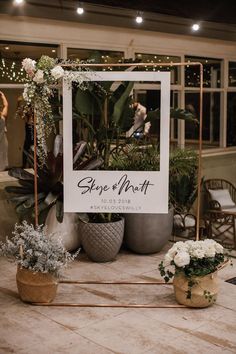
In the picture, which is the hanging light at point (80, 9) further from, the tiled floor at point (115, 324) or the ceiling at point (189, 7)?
the tiled floor at point (115, 324)

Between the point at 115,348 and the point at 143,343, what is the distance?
0.21 metres

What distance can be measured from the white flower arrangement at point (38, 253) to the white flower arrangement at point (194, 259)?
2.78 feet

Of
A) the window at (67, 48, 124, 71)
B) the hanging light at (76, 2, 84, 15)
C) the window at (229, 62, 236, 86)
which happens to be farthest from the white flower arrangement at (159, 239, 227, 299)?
the window at (229, 62, 236, 86)

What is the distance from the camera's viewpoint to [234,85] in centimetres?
934

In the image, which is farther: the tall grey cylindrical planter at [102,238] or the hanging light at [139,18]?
the hanging light at [139,18]

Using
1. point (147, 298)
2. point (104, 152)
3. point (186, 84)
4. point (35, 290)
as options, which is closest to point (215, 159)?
point (186, 84)

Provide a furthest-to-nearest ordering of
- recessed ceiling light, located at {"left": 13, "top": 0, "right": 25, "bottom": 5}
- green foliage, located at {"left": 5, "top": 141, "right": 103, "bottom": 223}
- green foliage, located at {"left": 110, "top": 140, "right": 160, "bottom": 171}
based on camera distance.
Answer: recessed ceiling light, located at {"left": 13, "top": 0, "right": 25, "bottom": 5} → green foliage, located at {"left": 110, "top": 140, "right": 160, "bottom": 171} → green foliage, located at {"left": 5, "top": 141, "right": 103, "bottom": 223}

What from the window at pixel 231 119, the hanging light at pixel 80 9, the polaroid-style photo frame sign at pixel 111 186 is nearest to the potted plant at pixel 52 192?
the polaroid-style photo frame sign at pixel 111 186

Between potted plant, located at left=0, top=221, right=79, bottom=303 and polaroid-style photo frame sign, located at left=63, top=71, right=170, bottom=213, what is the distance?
404 millimetres

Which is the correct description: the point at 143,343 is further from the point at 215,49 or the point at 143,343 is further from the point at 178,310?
the point at 215,49

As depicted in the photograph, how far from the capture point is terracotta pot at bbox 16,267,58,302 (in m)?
4.19

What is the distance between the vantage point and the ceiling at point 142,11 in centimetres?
616

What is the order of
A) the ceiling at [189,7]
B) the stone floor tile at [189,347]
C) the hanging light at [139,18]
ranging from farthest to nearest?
the hanging light at [139,18] → the ceiling at [189,7] → the stone floor tile at [189,347]

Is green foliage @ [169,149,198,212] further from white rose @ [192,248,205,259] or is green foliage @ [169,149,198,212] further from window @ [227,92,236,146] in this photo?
window @ [227,92,236,146]
